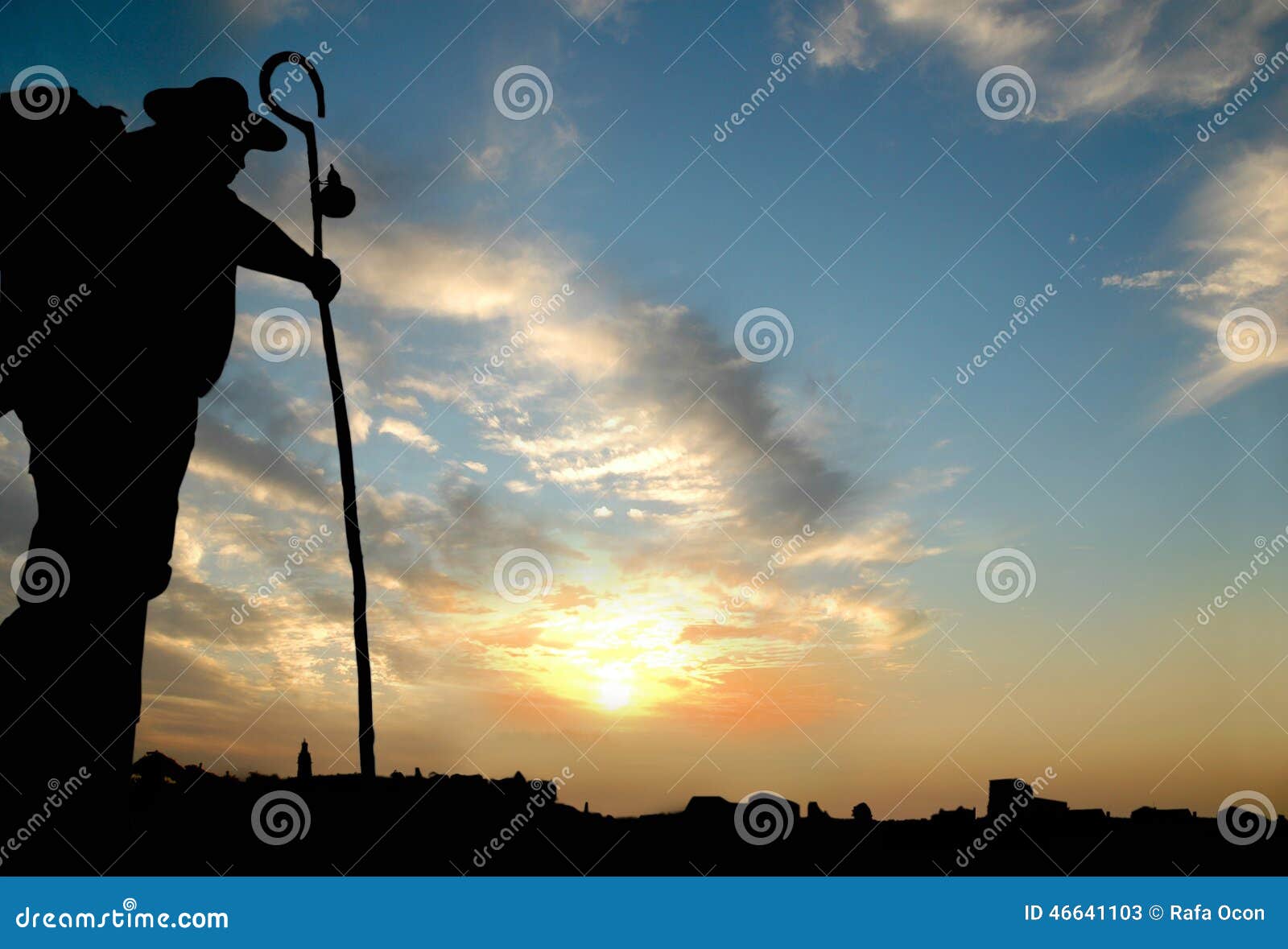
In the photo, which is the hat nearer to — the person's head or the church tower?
the person's head

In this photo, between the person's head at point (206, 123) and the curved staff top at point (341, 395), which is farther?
the person's head at point (206, 123)

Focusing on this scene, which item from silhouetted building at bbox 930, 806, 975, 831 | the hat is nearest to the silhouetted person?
the hat

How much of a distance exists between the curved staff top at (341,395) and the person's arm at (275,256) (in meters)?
0.24

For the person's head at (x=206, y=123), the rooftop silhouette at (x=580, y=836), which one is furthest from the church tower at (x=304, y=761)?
the person's head at (x=206, y=123)

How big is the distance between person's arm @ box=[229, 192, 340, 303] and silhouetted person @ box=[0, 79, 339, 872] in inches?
0.7

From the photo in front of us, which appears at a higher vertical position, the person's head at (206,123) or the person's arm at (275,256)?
the person's head at (206,123)

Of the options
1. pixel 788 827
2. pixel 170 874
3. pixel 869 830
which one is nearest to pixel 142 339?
pixel 170 874

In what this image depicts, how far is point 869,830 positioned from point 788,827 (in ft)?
3.37

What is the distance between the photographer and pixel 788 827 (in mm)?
10508

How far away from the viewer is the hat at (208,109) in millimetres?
9656

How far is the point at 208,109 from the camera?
31.7 ft

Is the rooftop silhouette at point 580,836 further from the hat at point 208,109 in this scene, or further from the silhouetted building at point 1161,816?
the hat at point 208,109

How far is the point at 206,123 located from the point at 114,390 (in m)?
3.08

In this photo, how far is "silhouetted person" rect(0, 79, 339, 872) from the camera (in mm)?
8188
